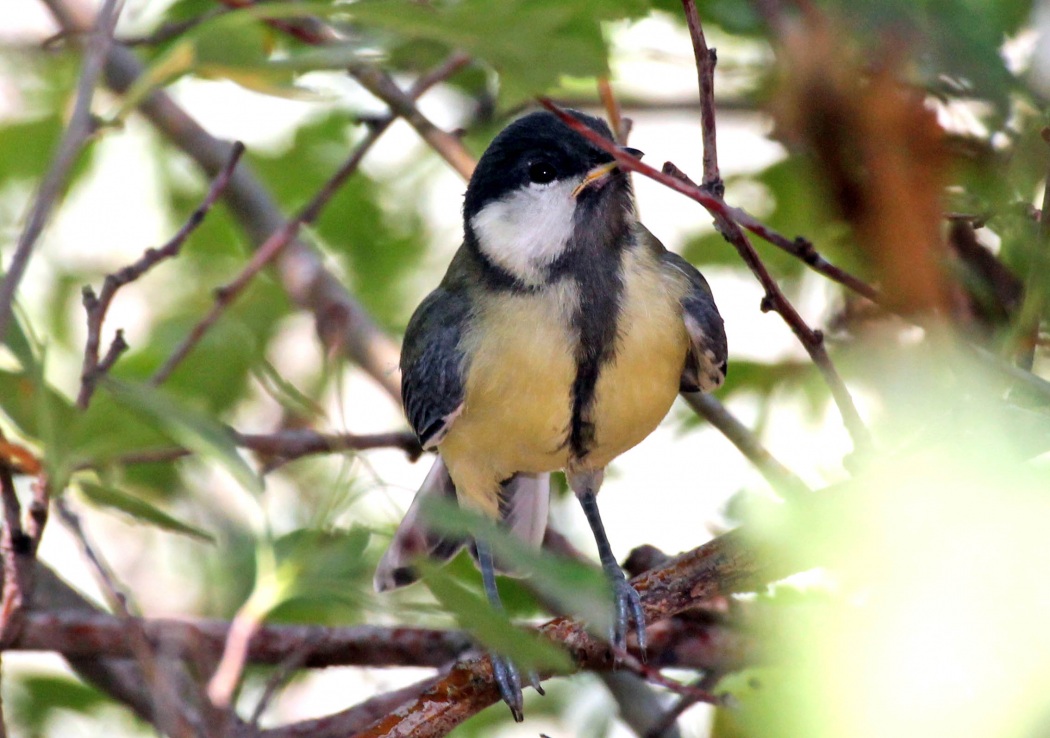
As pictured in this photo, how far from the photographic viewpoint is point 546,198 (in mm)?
2479

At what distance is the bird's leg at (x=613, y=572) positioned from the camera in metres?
2.12

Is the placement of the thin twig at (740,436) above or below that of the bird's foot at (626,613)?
above

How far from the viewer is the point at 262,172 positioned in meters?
3.34

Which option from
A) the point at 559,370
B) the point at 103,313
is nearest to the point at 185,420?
the point at 103,313

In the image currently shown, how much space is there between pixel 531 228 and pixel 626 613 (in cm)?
81

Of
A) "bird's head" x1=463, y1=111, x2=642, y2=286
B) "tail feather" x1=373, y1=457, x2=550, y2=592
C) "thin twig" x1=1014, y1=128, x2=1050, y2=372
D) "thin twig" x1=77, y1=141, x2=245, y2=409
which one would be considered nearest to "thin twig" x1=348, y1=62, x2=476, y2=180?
"bird's head" x1=463, y1=111, x2=642, y2=286

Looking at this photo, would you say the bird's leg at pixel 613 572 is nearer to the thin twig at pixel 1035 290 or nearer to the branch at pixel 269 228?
the branch at pixel 269 228

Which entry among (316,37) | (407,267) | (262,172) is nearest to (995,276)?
(316,37)

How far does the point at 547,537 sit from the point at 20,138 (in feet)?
5.31

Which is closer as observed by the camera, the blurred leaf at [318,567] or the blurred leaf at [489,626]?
the blurred leaf at [489,626]

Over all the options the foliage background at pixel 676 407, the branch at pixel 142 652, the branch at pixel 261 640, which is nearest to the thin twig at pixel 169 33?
the foliage background at pixel 676 407

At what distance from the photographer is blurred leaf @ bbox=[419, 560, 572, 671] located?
1021mm

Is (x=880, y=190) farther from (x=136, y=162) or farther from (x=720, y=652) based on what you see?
(x=136, y=162)

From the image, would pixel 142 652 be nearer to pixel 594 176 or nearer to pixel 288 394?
pixel 288 394
